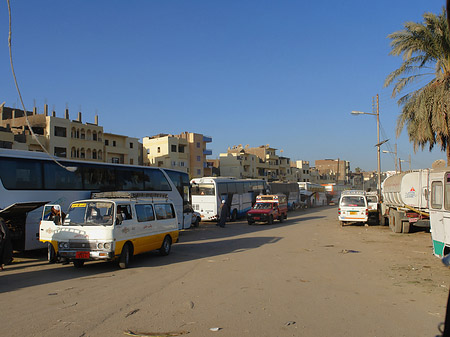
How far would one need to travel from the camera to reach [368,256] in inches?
513

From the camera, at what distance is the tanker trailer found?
1673cm

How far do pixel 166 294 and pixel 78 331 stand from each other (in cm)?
251

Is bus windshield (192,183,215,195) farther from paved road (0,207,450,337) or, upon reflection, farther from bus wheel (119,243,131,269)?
bus wheel (119,243,131,269)

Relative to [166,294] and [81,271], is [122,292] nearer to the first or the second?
[166,294]

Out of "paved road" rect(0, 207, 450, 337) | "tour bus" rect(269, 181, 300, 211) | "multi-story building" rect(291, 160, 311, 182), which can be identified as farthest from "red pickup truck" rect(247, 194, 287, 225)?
"multi-story building" rect(291, 160, 311, 182)

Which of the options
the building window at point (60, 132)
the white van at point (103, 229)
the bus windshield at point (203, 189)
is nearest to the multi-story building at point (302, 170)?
the building window at point (60, 132)

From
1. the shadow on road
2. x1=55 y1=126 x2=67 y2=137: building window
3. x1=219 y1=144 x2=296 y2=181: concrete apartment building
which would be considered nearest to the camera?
the shadow on road

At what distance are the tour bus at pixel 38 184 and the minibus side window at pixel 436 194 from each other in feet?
37.8

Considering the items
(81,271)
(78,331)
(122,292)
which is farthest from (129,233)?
(78,331)

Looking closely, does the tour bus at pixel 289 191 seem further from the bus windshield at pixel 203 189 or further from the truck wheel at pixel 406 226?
the truck wheel at pixel 406 226

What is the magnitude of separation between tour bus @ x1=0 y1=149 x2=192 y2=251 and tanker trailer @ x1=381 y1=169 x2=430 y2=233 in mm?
13338

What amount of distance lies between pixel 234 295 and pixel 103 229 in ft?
15.2

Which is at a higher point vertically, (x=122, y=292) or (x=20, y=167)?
(x=20, y=167)

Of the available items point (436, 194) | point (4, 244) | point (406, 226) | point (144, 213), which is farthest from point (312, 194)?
point (4, 244)
